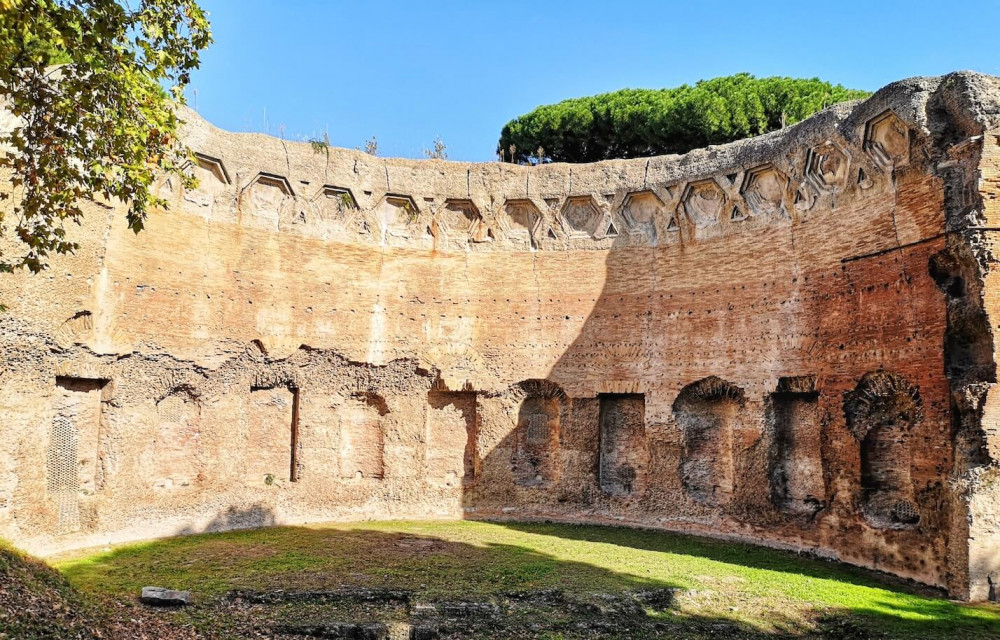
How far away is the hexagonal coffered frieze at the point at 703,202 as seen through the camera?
13934 mm

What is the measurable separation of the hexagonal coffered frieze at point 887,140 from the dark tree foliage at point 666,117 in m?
9.75

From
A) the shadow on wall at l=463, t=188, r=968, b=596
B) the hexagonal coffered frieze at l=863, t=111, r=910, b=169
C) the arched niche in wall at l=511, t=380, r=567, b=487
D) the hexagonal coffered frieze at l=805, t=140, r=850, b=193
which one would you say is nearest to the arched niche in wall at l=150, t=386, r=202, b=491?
the shadow on wall at l=463, t=188, r=968, b=596

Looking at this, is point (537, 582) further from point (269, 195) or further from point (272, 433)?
point (269, 195)

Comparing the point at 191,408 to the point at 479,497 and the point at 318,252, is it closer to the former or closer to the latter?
the point at 318,252

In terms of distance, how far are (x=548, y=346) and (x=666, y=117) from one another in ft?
33.1

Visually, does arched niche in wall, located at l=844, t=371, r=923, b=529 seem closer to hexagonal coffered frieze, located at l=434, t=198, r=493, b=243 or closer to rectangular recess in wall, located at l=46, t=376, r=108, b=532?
hexagonal coffered frieze, located at l=434, t=198, r=493, b=243

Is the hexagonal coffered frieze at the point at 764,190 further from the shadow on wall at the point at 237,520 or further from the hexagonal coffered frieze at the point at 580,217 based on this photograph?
the shadow on wall at the point at 237,520

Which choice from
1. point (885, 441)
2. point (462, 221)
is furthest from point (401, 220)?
point (885, 441)

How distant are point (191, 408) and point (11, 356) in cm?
292

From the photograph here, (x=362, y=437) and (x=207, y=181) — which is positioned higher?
(x=207, y=181)

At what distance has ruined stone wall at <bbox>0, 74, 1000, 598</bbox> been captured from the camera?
9.98 meters

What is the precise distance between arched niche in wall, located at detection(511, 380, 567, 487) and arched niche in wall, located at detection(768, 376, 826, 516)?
387 cm

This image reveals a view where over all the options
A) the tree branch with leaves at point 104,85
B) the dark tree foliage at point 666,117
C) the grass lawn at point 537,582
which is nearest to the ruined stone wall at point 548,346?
the grass lawn at point 537,582

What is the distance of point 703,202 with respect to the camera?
46.6ft
